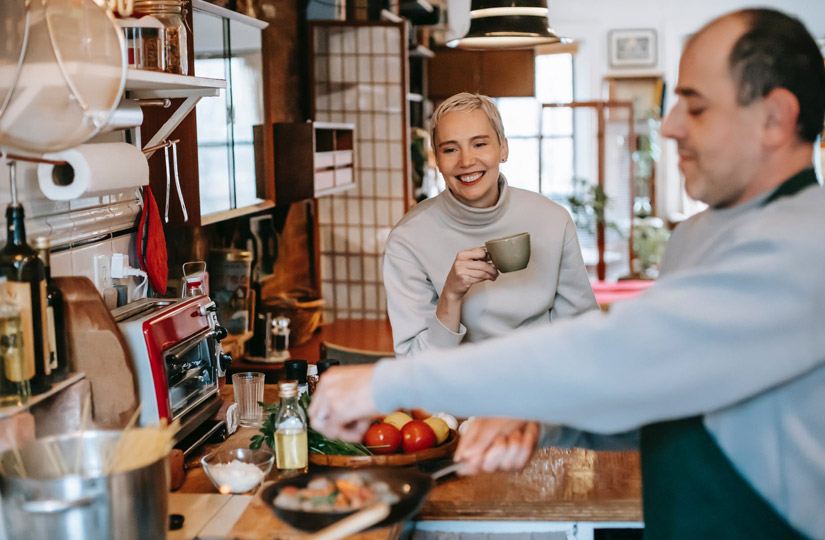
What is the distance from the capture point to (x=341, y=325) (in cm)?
457

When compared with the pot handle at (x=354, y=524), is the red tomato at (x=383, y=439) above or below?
below

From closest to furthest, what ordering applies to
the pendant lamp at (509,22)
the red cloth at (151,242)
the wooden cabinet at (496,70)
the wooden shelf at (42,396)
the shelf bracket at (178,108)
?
the wooden shelf at (42,396) → the shelf bracket at (178,108) → the red cloth at (151,242) → the pendant lamp at (509,22) → the wooden cabinet at (496,70)

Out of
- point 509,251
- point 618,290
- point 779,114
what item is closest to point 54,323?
point 509,251

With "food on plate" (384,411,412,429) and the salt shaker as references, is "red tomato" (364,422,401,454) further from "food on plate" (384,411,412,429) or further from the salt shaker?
the salt shaker

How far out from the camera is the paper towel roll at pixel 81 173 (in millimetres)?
1833

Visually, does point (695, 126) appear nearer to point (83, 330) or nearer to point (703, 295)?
point (703, 295)

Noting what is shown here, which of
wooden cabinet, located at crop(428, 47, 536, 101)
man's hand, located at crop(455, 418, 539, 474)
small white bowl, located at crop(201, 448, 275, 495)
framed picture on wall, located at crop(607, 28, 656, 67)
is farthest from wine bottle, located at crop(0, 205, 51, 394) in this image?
framed picture on wall, located at crop(607, 28, 656, 67)

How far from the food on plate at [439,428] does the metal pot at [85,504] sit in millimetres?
666

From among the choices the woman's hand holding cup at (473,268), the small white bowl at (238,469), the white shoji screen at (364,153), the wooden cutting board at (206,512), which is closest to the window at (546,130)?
the white shoji screen at (364,153)

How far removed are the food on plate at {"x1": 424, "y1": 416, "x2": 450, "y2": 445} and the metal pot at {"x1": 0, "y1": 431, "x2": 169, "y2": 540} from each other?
666 millimetres

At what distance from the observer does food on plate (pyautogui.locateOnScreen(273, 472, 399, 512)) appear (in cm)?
136

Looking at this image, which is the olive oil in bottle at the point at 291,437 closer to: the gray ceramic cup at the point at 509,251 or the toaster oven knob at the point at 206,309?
the toaster oven knob at the point at 206,309

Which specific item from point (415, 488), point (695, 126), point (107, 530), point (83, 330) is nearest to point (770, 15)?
point (695, 126)

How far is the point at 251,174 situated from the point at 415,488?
7.96 feet
